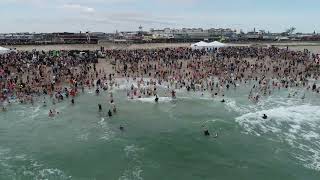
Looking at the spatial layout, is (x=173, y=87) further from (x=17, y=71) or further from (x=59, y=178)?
(x=59, y=178)

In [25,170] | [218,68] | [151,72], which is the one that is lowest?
[25,170]

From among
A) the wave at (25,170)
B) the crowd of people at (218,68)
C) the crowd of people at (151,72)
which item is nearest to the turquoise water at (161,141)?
the wave at (25,170)

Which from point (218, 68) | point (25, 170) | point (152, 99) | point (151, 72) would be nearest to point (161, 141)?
point (25, 170)

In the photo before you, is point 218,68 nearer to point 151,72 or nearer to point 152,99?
point 151,72

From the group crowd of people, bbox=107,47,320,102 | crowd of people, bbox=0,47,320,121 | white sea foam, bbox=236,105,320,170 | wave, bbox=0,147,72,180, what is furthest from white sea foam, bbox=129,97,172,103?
wave, bbox=0,147,72,180

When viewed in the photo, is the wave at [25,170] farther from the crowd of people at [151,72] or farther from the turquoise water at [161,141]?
the crowd of people at [151,72]

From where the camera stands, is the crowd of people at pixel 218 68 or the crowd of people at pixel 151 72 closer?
the crowd of people at pixel 151 72
